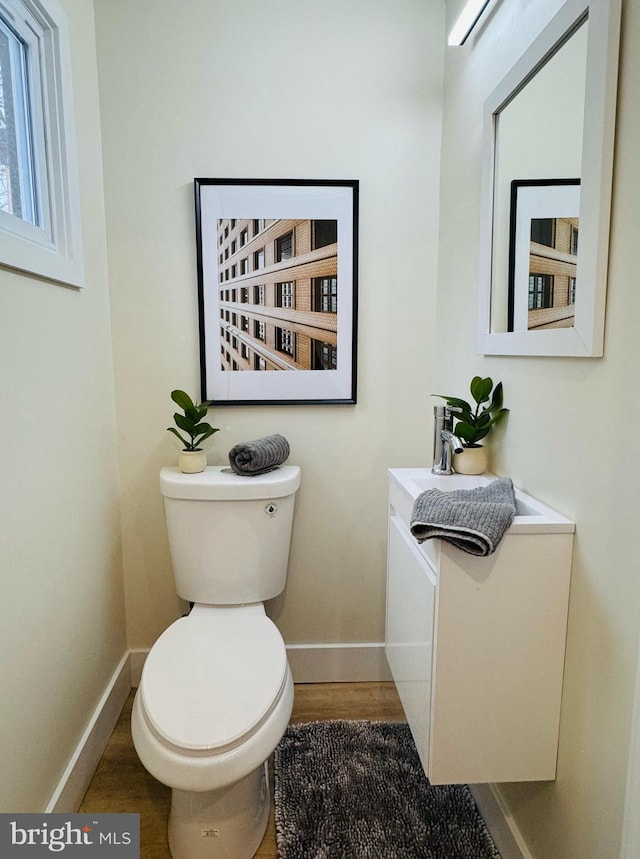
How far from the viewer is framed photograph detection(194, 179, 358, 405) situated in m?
1.89

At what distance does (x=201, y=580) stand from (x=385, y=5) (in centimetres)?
199

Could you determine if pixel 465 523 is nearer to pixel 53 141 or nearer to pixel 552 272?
pixel 552 272

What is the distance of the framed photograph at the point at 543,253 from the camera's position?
111cm

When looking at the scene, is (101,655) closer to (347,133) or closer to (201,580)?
(201,580)

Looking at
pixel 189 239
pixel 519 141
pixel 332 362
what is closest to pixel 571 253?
pixel 519 141

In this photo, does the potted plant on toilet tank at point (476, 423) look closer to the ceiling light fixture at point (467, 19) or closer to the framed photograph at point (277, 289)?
the framed photograph at point (277, 289)

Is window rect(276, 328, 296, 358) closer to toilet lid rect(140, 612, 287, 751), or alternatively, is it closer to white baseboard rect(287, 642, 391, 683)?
toilet lid rect(140, 612, 287, 751)

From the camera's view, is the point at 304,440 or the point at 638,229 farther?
the point at 304,440

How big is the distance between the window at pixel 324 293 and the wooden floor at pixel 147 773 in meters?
1.41

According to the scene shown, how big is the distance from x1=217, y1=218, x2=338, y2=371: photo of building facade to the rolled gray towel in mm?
305

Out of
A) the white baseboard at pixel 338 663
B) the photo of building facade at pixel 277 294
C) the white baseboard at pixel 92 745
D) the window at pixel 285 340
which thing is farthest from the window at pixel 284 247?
the white baseboard at pixel 92 745

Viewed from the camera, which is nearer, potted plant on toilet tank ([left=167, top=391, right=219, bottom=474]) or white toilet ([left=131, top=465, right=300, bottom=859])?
white toilet ([left=131, top=465, right=300, bottom=859])

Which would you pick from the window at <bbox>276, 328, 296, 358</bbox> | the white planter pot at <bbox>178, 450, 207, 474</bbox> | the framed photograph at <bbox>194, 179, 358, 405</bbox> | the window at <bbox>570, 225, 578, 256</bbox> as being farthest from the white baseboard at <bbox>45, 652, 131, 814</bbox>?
the window at <bbox>570, 225, 578, 256</bbox>

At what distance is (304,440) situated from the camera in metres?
2.02
